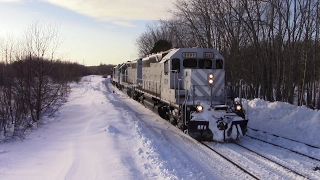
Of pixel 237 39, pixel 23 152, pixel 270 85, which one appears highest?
pixel 237 39

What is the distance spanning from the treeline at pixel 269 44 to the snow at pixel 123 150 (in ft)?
16.1

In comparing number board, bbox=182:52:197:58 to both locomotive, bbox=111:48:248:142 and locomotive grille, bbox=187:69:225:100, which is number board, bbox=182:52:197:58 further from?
locomotive grille, bbox=187:69:225:100

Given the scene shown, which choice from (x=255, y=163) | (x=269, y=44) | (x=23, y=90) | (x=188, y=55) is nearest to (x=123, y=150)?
(x=255, y=163)

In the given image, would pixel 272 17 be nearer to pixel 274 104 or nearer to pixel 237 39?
pixel 237 39

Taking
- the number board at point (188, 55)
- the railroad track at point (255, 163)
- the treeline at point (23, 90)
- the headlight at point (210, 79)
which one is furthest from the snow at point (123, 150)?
the number board at point (188, 55)

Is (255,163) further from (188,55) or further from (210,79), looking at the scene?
(188,55)

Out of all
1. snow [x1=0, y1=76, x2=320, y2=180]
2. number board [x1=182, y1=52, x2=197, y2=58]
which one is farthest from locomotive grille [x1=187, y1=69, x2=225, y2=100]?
snow [x1=0, y1=76, x2=320, y2=180]

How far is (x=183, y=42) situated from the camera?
3186 centimetres

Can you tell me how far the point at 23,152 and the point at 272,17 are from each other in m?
16.2

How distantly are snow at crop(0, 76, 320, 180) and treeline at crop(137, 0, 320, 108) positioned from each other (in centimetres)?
492

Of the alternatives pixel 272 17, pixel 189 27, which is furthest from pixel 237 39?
pixel 189 27

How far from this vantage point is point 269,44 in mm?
18891

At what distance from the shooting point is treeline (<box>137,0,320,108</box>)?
17.9m

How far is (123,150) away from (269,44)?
1443 cm
